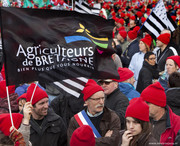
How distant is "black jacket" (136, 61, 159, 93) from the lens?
689cm

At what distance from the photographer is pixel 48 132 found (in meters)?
4.23

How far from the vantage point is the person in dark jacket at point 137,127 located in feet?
11.0

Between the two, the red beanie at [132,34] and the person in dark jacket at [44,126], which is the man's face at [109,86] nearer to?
the person in dark jacket at [44,126]

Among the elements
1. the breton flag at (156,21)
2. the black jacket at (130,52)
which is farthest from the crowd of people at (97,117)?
the breton flag at (156,21)

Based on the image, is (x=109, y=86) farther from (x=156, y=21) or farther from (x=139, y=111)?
(x=156, y=21)

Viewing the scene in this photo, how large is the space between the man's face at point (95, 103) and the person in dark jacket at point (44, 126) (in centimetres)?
48

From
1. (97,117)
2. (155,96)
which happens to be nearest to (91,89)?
(97,117)

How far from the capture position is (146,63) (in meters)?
7.11

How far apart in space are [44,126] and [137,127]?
135 cm

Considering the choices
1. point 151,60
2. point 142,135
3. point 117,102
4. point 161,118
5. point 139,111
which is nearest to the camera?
point 142,135

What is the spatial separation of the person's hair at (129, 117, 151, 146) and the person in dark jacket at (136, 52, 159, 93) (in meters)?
3.43

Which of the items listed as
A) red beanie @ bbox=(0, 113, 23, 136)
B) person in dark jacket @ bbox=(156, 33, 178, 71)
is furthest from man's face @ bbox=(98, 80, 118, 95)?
person in dark jacket @ bbox=(156, 33, 178, 71)

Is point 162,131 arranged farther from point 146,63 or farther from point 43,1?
point 43,1

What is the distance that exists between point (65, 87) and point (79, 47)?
57cm
